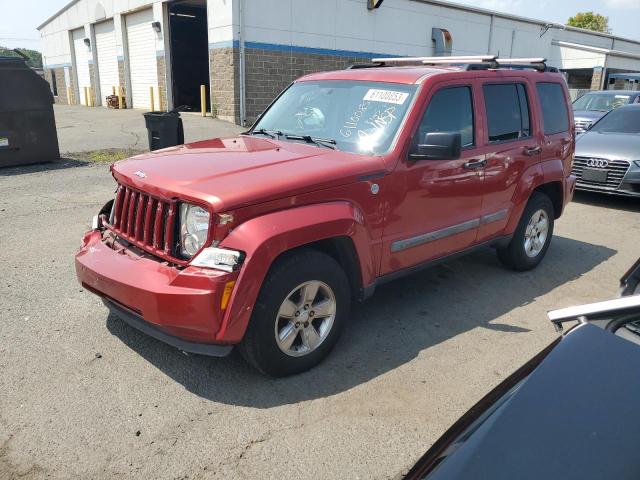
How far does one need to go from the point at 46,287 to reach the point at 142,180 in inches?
80.8

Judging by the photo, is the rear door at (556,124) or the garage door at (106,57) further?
the garage door at (106,57)

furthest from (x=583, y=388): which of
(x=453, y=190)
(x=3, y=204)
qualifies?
(x=3, y=204)

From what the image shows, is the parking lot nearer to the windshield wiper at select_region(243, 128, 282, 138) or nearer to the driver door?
the driver door

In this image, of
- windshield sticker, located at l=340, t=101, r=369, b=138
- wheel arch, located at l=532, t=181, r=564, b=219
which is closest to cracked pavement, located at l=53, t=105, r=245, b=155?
windshield sticker, located at l=340, t=101, r=369, b=138

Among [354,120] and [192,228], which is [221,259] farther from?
[354,120]

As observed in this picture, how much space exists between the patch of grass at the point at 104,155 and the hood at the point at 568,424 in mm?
11150

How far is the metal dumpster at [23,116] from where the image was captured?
986cm

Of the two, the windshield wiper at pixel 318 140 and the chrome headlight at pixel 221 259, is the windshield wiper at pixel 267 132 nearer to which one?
the windshield wiper at pixel 318 140

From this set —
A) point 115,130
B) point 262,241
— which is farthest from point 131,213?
point 115,130

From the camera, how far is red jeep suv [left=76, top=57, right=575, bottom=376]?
312cm

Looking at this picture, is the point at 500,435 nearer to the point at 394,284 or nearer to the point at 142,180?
the point at 142,180

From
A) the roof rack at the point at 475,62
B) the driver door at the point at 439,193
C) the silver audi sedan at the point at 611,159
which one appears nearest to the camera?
the driver door at the point at 439,193

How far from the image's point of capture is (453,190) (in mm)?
4402

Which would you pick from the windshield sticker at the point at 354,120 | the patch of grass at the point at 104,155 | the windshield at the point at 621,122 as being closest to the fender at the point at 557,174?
the windshield sticker at the point at 354,120
